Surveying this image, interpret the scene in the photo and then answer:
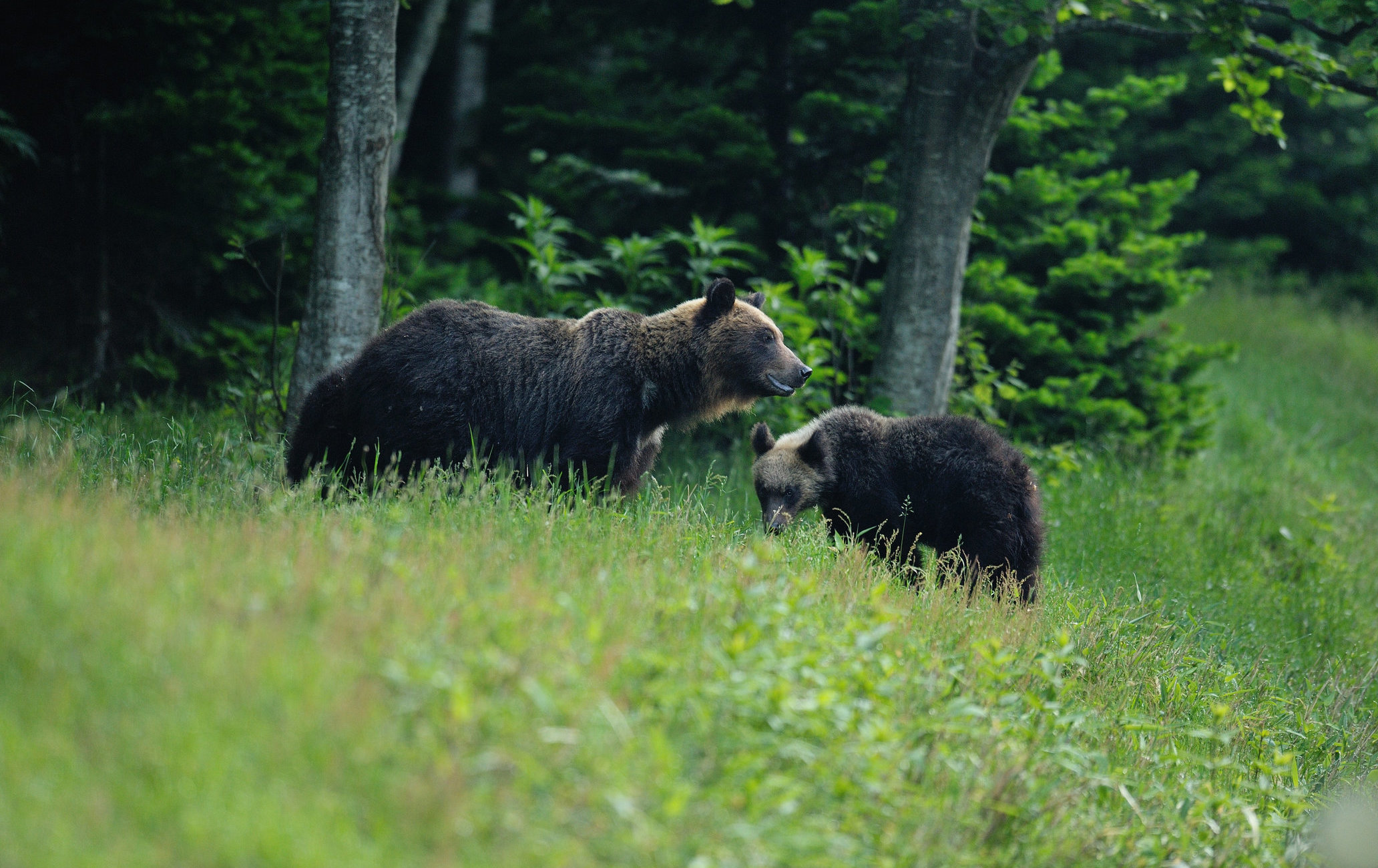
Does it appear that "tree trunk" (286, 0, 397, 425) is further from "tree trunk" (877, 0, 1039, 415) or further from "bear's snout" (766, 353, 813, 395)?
"tree trunk" (877, 0, 1039, 415)

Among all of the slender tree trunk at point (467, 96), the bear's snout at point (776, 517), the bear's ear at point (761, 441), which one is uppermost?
the slender tree trunk at point (467, 96)

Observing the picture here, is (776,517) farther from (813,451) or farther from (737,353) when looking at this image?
(737,353)

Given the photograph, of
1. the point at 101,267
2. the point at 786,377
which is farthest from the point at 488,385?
the point at 101,267

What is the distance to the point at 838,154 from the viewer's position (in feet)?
38.0

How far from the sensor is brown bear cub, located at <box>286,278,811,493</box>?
7113 mm

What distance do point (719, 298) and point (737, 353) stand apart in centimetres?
41

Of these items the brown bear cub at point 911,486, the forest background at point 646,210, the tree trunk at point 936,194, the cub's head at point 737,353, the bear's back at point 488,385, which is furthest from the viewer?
the forest background at point 646,210

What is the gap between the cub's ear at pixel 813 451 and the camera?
26.1 feet

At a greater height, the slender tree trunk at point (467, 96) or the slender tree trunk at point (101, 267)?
the slender tree trunk at point (467, 96)

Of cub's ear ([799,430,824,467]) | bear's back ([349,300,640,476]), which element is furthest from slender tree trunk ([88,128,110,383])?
cub's ear ([799,430,824,467])

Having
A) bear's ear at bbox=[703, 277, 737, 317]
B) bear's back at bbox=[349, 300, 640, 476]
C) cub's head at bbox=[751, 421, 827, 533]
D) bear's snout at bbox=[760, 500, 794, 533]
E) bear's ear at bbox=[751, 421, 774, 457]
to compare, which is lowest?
bear's snout at bbox=[760, 500, 794, 533]

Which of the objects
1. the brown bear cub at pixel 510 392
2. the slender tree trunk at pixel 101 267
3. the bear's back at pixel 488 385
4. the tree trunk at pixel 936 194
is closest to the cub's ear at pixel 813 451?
the brown bear cub at pixel 510 392

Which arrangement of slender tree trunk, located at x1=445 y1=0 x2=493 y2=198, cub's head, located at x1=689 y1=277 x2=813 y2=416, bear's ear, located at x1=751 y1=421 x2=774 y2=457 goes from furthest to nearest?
slender tree trunk, located at x1=445 y1=0 x2=493 y2=198
bear's ear, located at x1=751 y1=421 x2=774 y2=457
cub's head, located at x1=689 y1=277 x2=813 y2=416

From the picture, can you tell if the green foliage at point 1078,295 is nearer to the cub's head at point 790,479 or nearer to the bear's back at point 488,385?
the cub's head at point 790,479
